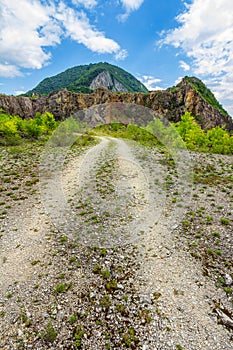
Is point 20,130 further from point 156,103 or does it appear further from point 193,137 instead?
point 156,103

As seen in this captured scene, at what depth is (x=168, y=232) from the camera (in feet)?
29.7

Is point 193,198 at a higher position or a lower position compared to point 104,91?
lower

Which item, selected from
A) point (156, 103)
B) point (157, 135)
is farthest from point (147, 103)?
point (157, 135)

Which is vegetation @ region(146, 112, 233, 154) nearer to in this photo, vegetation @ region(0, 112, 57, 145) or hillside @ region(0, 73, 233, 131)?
vegetation @ region(0, 112, 57, 145)

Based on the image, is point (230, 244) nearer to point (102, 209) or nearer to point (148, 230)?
point (148, 230)

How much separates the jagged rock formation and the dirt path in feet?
248

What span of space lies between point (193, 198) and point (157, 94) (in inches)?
3491

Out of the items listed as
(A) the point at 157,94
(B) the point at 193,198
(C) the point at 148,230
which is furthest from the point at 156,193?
(A) the point at 157,94

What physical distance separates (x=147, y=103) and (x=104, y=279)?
309 ft

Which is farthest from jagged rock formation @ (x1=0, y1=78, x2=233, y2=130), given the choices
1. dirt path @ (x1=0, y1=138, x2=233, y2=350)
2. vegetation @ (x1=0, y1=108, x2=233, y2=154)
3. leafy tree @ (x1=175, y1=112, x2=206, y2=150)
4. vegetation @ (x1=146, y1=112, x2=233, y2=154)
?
dirt path @ (x1=0, y1=138, x2=233, y2=350)

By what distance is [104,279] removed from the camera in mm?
6586

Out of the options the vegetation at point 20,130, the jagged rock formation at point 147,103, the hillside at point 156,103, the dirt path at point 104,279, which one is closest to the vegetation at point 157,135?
the vegetation at point 20,130

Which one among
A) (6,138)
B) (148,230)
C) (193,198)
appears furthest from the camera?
(6,138)

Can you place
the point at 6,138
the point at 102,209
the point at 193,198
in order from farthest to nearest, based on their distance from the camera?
1. the point at 6,138
2. the point at 193,198
3. the point at 102,209
